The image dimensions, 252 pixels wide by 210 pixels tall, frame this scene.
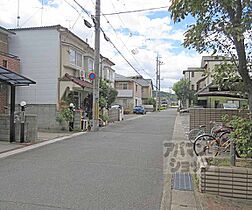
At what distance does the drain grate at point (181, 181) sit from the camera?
628 cm

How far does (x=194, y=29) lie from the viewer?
569 centimetres

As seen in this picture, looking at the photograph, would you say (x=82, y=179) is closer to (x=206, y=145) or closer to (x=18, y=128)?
(x=206, y=145)

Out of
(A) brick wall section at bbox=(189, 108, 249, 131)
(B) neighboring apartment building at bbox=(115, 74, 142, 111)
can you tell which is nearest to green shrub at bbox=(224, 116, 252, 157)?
(A) brick wall section at bbox=(189, 108, 249, 131)

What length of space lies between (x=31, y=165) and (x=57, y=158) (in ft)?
3.86

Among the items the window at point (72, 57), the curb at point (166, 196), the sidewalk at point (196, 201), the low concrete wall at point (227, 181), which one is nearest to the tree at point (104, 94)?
the window at point (72, 57)

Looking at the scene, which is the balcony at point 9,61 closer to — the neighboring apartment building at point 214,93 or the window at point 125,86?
the neighboring apartment building at point 214,93

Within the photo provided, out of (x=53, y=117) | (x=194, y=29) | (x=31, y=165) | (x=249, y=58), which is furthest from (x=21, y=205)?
A: (x=53, y=117)

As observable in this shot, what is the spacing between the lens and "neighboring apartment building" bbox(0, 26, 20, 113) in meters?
17.8

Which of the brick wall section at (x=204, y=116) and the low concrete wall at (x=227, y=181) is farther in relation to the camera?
the brick wall section at (x=204, y=116)

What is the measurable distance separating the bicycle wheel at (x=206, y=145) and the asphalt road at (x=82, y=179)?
4.29 ft

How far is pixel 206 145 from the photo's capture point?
9781mm

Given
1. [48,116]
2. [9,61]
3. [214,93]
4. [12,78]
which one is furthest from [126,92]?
[12,78]

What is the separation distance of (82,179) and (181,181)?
87.6 inches

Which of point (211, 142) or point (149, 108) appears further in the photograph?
point (149, 108)
